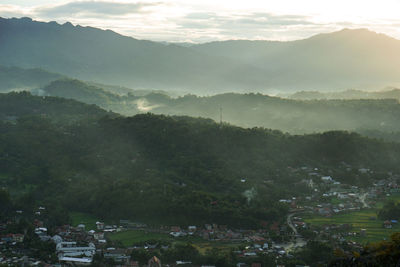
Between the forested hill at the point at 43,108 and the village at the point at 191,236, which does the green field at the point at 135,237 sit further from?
the forested hill at the point at 43,108

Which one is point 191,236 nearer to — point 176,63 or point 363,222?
point 363,222

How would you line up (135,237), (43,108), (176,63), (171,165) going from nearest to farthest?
(135,237), (171,165), (43,108), (176,63)

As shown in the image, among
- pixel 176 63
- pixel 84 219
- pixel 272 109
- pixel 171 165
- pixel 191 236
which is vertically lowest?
pixel 191 236

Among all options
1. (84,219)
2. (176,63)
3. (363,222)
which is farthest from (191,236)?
(176,63)

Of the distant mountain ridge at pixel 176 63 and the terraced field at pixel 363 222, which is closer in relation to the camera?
the terraced field at pixel 363 222

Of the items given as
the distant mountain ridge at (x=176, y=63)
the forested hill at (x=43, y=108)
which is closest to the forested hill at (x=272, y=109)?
the forested hill at (x=43, y=108)

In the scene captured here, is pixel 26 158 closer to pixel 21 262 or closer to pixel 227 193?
pixel 227 193

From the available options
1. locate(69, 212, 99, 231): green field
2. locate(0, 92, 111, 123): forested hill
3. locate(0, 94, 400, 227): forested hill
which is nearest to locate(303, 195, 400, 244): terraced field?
locate(0, 94, 400, 227): forested hill

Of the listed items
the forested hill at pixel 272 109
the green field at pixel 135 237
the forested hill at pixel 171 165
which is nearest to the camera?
the green field at pixel 135 237
